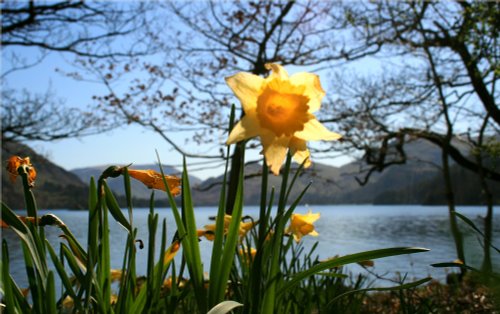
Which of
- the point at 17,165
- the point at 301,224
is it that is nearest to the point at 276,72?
the point at 17,165

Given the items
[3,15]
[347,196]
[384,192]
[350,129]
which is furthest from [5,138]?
[347,196]

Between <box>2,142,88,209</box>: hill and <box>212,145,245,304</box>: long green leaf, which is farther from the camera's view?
<box>2,142,88,209</box>: hill

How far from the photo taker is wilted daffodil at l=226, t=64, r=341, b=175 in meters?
0.66

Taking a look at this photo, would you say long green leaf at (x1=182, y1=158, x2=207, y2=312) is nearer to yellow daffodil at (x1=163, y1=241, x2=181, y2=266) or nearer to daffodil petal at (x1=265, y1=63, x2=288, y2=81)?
yellow daffodil at (x1=163, y1=241, x2=181, y2=266)

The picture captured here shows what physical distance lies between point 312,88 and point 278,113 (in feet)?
0.28

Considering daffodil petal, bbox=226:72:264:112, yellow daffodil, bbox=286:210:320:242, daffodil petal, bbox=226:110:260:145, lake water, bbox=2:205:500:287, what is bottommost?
lake water, bbox=2:205:500:287

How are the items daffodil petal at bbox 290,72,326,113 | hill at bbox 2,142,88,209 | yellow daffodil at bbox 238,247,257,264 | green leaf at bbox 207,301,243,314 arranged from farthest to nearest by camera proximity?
hill at bbox 2,142,88,209 < yellow daffodil at bbox 238,247,257,264 < daffodil petal at bbox 290,72,326,113 < green leaf at bbox 207,301,243,314

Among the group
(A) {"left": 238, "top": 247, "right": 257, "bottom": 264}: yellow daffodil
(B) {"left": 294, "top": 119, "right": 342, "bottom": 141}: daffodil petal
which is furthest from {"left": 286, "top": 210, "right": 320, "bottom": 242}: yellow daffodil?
(B) {"left": 294, "top": 119, "right": 342, "bottom": 141}: daffodil petal

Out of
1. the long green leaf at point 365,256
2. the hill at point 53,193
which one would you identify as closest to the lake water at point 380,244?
the long green leaf at point 365,256

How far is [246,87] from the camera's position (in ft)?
2.24

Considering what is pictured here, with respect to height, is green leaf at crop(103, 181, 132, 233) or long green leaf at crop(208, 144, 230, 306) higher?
green leaf at crop(103, 181, 132, 233)

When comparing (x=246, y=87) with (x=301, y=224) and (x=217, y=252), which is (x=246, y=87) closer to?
(x=217, y=252)

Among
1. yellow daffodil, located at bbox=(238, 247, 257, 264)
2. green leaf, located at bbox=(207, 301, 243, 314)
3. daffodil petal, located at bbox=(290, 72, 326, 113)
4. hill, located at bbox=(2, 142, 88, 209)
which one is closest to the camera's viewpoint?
green leaf, located at bbox=(207, 301, 243, 314)

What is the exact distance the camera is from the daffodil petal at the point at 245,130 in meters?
0.65
